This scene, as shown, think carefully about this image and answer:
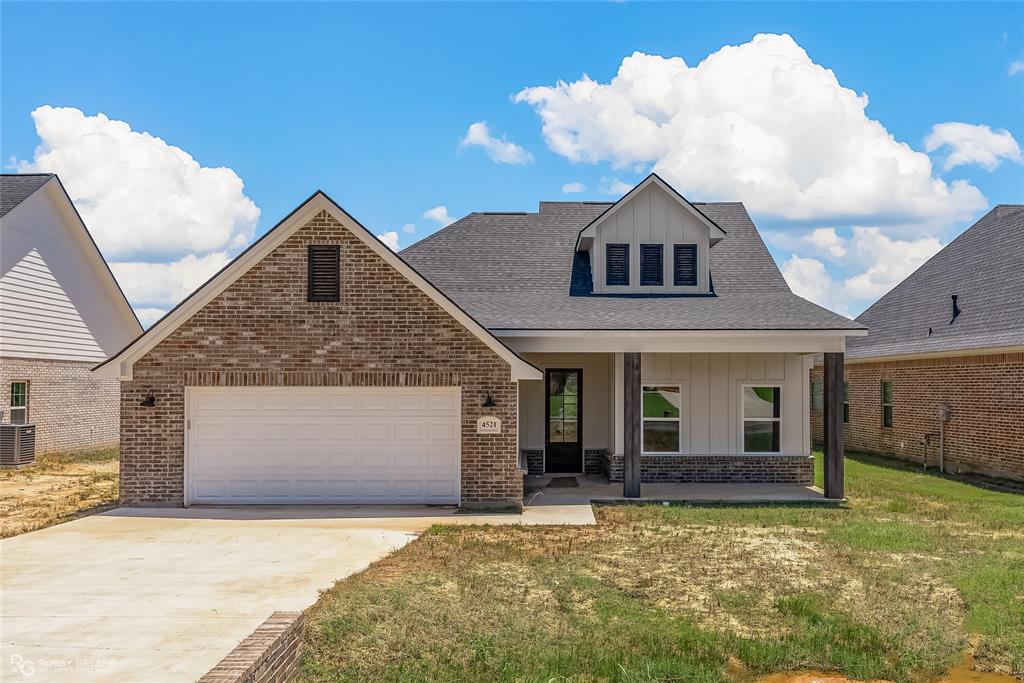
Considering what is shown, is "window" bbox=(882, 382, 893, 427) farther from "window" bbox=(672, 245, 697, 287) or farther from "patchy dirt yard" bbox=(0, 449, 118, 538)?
"patchy dirt yard" bbox=(0, 449, 118, 538)

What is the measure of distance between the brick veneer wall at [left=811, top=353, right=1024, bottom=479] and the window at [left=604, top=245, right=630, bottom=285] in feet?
27.7

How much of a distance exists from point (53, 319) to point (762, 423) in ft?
63.0

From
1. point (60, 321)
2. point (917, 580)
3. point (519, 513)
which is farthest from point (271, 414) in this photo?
point (60, 321)

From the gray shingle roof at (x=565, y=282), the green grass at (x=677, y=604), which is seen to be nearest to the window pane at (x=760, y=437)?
the gray shingle roof at (x=565, y=282)

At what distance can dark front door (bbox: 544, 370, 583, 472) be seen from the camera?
17.8 m

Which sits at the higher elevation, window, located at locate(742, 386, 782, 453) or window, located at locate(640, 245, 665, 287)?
window, located at locate(640, 245, 665, 287)

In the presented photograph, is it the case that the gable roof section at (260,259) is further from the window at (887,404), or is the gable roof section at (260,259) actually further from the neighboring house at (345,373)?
the window at (887,404)

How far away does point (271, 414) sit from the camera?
45.1 feet

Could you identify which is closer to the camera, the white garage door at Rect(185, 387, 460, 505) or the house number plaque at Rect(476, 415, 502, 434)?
the house number plaque at Rect(476, 415, 502, 434)

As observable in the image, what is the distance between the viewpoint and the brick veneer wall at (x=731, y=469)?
16625mm

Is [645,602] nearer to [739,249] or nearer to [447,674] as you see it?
[447,674]

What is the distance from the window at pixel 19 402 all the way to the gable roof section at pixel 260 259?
935 centimetres

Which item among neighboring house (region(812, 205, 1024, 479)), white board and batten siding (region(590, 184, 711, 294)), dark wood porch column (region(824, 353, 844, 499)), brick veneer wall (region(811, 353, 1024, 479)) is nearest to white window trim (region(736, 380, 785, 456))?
dark wood porch column (region(824, 353, 844, 499))

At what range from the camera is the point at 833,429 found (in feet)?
47.3
